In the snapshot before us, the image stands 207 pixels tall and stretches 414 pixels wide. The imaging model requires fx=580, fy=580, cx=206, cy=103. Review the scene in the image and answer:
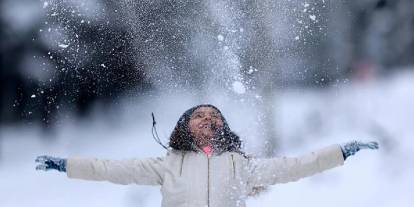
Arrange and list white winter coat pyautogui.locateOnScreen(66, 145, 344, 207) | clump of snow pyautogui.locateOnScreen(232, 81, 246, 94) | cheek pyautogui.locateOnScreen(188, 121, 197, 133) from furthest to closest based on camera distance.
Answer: clump of snow pyautogui.locateOnScreen(232, 81, 246, 94), cheek pyautogui.locateOnScreen(188, 121, 197, 133), white winter coat pyautogui.locateOnScreen(66, 145, 344, 207)

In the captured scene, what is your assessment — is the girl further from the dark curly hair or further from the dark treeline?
the dark treeline

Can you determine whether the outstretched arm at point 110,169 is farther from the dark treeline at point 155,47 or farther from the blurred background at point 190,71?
the dark treeline at point 155,47

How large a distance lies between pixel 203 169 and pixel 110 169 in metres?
0.37

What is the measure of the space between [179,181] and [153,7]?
250 cm

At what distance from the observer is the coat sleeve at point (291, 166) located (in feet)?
7.66

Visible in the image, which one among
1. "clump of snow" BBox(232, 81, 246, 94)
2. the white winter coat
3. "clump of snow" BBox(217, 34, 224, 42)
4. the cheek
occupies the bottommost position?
the white winter coat

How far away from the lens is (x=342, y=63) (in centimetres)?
447

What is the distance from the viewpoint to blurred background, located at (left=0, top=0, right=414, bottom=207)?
4.30 metres

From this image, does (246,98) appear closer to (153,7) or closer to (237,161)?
(153,7)

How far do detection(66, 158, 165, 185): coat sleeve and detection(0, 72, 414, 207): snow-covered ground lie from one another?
4.42 ft

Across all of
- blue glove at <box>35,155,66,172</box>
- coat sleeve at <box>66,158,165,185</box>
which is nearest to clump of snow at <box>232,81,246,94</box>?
coat sleeve at <box>66,158,165,185</box>

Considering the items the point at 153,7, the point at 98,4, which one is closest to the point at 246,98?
the point at 153,7

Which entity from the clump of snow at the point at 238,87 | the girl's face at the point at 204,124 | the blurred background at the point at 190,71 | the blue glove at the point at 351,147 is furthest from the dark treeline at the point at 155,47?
the blue glove at the point at 351,147

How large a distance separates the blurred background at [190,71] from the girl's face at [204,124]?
5.28 ft
